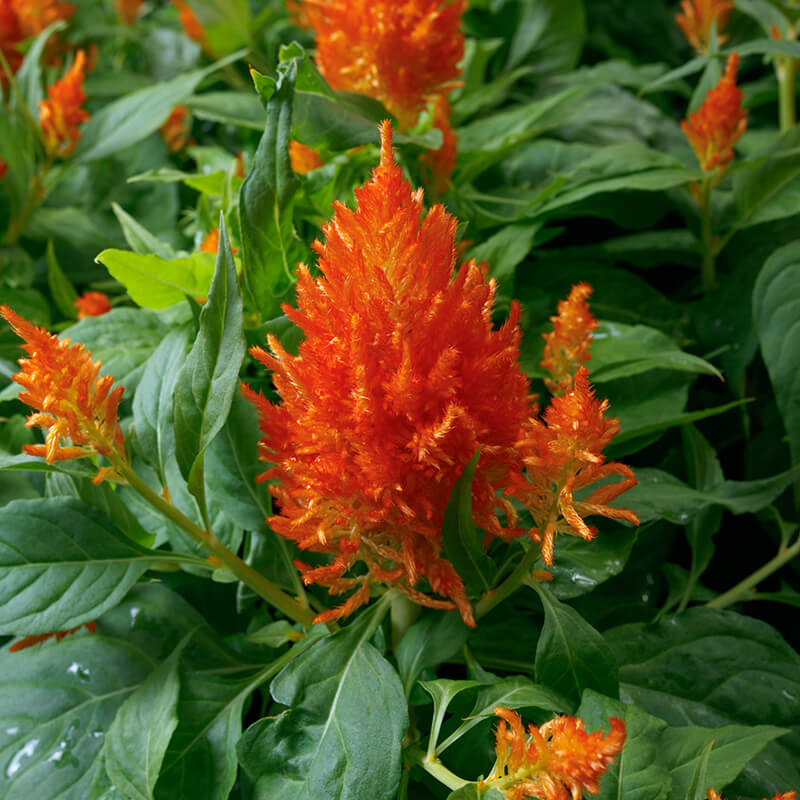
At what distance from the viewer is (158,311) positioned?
39.3 inches

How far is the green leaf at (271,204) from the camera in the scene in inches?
28.8

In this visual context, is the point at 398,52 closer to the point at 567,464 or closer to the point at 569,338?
the point at 569,338

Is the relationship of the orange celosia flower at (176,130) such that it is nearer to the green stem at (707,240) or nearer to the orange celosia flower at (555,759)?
→ the green stem at (707,240)

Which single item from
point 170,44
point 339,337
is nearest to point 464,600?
point 339,337

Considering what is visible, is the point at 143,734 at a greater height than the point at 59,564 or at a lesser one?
lesser

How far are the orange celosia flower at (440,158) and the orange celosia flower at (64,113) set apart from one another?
22.0 inches

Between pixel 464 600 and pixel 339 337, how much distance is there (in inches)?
9.0

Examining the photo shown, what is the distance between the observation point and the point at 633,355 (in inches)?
35.5

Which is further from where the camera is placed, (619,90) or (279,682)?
(619,90)

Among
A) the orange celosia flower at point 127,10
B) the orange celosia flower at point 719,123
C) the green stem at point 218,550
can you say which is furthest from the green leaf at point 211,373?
the orange celosia flower at point 127,10

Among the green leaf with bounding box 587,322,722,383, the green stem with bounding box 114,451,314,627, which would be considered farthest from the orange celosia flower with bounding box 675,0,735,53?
the green stem with bounding box 114,451,314,627

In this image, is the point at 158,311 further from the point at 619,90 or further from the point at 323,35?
the point at 619,90

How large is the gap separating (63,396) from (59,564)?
18 centimetres

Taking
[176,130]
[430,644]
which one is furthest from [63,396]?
[176,130]
